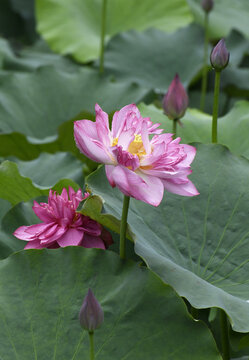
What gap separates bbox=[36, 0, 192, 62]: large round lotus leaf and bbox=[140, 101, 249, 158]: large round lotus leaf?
3.61 feet

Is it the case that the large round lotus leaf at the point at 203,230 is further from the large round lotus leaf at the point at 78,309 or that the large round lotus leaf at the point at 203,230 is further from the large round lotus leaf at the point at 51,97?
the large round lotus leaf at the point at 51,97

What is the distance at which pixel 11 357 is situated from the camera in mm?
892

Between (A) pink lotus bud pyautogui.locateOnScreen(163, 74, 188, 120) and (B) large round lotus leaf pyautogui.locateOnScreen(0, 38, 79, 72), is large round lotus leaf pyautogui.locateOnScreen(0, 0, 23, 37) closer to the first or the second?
(B) large round lotus leaf pyautogui.locateOnScreen(0, 38, 79, 72)

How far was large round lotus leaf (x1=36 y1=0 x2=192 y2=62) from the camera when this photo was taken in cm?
261

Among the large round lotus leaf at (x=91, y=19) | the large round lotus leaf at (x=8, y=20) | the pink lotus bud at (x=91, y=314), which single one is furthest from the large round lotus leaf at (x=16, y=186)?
the large round lotus leaf at (x=8, y=20)

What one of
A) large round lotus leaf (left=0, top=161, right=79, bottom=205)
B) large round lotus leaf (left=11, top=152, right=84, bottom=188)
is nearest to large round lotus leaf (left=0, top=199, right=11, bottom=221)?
large round lotus leaf (left=0, top=161, right=79, bottom=205)

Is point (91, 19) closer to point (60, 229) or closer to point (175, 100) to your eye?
point (175, 100)

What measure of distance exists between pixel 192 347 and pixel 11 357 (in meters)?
0.25

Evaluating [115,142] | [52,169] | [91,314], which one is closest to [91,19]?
[52,169]

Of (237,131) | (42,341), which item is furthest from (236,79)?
(42,341)

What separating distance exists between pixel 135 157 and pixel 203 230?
30 centimetres

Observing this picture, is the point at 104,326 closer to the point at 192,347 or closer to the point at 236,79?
the point at 192,347

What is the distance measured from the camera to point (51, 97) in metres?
1.95

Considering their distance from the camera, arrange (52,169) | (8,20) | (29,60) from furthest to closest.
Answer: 1. (8,20)
2. (29,60)
3. (52,169)
